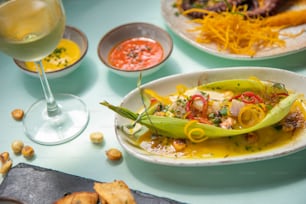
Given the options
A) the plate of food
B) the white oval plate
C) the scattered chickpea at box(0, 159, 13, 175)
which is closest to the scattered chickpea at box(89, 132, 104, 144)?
the white oval plate

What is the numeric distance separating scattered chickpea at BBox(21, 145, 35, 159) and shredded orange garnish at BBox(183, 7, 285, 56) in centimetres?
107

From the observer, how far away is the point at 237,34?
7.63 feet

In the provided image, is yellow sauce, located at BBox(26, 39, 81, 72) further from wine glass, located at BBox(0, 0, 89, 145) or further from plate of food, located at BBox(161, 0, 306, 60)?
plate of food, located at BBox(161, 0, 306, 60)

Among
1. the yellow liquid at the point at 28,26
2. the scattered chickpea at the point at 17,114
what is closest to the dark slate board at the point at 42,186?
the scattered chickpea at the point at 17,114

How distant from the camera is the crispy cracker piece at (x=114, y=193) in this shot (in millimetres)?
1589

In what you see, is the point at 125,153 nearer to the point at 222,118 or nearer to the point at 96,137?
the point at 96,137

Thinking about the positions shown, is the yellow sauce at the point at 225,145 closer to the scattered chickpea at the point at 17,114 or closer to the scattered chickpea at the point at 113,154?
the scattered chickpea at the point at 113,154

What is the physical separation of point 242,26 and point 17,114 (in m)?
1.28

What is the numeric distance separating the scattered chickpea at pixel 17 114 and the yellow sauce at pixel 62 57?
238 mm

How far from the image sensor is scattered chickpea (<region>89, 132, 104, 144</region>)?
76.7 inches

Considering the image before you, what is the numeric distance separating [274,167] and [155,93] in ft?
2.08

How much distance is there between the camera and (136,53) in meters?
2.34

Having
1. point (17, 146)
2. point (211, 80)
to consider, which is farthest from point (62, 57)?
point (211, 80)

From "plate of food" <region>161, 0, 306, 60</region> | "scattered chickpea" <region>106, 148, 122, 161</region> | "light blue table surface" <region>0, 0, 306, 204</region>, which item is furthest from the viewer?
"plate of food" <region>161, 0, 306, 60</region>
